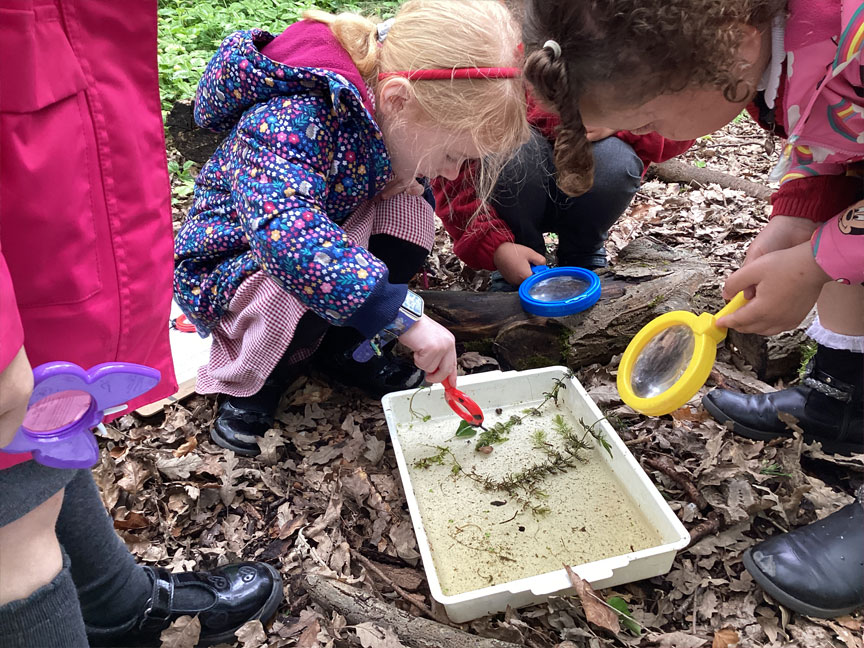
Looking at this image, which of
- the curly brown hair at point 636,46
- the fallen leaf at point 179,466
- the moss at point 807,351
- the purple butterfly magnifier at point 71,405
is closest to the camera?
the purple butterfly magnifier at point 71,405

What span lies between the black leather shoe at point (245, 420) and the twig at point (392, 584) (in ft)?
1.85

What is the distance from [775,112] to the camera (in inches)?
62.2

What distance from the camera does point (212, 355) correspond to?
7.47 ft

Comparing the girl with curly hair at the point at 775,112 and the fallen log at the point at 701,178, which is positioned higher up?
the girl with curly hair at the point at 775,112

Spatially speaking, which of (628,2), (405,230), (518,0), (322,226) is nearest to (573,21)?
(628,2)

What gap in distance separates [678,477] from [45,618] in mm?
1643

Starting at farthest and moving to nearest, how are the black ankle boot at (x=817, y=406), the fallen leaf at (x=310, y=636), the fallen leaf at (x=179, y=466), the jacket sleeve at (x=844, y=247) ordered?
1. the fallen leaf at (x=179, y=466)
2. the black ankle boot at (x=817, y=406)
3. the fallen leaf at (x=310, y=636)
4. the jacket sleeve at (x=844, y=247)

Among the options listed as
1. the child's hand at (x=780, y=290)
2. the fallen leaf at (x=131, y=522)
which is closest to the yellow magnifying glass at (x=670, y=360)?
the child's hand at (x=780, y=290)

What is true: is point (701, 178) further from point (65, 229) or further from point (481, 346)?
point (65, 229)

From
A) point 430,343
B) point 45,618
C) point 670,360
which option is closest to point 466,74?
point 430,343

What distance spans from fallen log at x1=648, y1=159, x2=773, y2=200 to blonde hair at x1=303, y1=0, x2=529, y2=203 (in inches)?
91.4

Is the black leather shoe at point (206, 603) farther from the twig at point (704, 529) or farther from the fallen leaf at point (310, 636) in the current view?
the twig at point (704, 529)

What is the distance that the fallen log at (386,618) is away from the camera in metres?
1.49

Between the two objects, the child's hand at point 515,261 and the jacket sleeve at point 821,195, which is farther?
the child's hand at point 515,261
